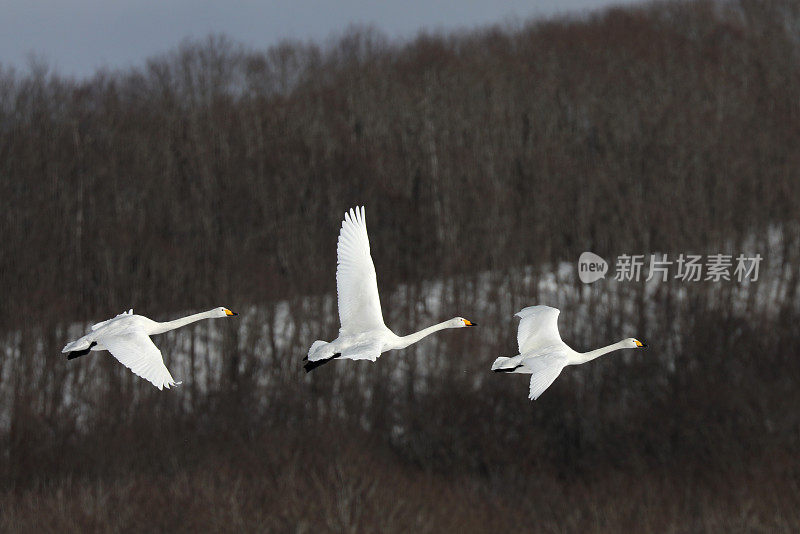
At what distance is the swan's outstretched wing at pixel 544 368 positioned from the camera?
618 inches

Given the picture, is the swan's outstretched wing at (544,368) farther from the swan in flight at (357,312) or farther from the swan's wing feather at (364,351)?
the swan's wing feather at (364,351)

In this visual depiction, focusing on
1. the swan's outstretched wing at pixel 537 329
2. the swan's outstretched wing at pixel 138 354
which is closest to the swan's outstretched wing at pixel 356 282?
the swan's outstretched wing at pixel 537 329

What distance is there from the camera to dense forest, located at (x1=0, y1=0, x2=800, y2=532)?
142ft

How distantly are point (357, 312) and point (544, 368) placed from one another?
237 cm

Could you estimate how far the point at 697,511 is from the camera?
42750 mm

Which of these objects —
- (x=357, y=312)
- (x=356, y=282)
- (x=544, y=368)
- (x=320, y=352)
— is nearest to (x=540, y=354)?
(x=544, y=368)

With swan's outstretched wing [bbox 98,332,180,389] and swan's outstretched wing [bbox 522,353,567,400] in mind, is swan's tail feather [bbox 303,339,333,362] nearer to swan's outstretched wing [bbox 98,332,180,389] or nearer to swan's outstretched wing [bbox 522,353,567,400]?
swan's outstretched wing [bbox 98,332,180,389]

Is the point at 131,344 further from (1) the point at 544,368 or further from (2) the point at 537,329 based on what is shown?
(2) the point at 537,329

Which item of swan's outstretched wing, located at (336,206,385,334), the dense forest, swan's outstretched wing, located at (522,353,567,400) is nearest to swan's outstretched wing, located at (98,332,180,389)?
swan's outstretched wing, located at (336,206,385,334)

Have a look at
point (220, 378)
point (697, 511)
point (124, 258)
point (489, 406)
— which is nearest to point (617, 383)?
point (489, 406)

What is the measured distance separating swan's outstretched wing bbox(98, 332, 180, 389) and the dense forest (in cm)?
2169

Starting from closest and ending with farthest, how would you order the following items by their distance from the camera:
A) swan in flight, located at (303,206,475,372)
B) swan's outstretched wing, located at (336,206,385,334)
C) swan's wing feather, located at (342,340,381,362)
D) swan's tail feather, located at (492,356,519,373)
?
swan's wing feather, located at (342,340,381,362), swan in flight, located at (303,206,475,372), swan's tail feather, located at (492,356,519,373), swan's outstretched wing, located at (336,206,385,334)

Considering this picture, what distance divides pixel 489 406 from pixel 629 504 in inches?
271

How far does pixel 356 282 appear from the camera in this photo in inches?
674
